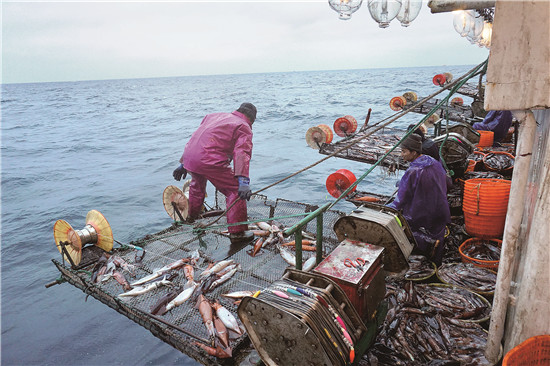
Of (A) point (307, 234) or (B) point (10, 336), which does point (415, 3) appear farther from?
(B) point (10, 336)

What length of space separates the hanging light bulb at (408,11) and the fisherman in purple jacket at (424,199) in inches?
106

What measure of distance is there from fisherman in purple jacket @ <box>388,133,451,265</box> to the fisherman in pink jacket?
11.3 feet

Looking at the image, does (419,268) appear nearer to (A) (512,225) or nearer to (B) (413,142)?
(B) (413,142)

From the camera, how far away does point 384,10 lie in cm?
602

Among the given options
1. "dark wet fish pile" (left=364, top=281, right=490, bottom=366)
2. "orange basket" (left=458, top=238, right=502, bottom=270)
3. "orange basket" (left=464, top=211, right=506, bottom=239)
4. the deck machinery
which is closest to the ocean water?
"orange basket" (left=464, top=211, right=506, bottom=239)

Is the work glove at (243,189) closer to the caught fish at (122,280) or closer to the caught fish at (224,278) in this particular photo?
the caught fish at (224,278)

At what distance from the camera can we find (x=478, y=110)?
59.9 feet

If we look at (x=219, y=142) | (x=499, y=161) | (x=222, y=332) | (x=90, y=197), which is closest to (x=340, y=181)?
(x=219, y=142)

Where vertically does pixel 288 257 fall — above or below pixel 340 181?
below

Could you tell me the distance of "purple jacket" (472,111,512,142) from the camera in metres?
11.9

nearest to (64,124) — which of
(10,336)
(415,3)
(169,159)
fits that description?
(169,159)

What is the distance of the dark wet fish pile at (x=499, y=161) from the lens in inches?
363

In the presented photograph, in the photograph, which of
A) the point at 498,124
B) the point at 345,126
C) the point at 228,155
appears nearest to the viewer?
the point at 228,155

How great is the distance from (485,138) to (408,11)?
744cm
